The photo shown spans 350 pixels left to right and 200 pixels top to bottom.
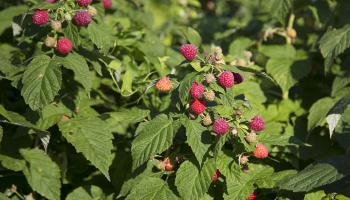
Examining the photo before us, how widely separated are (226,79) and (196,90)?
13 cm

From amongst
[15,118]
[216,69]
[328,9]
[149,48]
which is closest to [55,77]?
[15,118]

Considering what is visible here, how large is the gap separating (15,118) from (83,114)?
0.42 meters

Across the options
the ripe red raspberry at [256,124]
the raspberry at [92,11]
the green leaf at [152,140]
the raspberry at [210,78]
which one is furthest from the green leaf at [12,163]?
the ripe red raspberry at [256,124]

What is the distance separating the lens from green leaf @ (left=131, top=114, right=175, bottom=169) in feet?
7.79

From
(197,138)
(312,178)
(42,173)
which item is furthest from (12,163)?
(312,178)

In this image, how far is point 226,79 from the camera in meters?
2.30

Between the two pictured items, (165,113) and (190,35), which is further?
(190,35)

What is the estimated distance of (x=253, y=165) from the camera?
2660 mm

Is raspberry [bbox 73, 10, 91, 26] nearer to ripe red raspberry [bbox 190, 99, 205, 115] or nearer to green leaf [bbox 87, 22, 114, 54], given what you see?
green leaf [bbox 87, 22, 114, 54]

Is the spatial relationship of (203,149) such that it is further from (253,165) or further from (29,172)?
(29,172)

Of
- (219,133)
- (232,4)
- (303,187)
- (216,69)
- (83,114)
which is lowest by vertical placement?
(232,4)

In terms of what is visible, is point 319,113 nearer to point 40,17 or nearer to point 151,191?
point 151,191

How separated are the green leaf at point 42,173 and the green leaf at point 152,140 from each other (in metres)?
0.58

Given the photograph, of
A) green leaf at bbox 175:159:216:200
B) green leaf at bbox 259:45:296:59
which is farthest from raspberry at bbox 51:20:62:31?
green leaf at bbox 259:45:296:59
